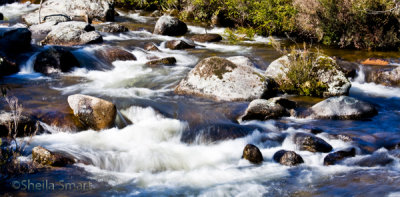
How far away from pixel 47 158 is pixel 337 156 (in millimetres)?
4974

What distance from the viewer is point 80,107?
324 inches

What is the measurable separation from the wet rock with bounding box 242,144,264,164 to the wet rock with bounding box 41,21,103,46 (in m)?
9.98

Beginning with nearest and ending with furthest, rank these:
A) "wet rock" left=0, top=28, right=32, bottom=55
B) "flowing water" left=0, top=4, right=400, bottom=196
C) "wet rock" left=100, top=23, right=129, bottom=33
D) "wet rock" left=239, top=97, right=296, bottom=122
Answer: "flowing water" left=0, top=4, right=400, bottom=196 < "wet rock" left=239, top=97, right=296, bottom=122 < "wet rock" left=0, top=28, right=32, bottom=55 < "wet rock" left=100, top=23, right=129, bottom=33

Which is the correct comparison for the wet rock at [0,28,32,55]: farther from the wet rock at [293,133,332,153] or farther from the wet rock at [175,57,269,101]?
the wet rock at [293,133,332,153]

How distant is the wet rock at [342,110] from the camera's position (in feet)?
29.0

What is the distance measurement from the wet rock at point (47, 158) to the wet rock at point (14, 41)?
25.0 ft

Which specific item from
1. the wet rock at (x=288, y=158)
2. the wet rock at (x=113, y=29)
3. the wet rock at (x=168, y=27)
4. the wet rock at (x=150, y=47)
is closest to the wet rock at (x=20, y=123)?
the wet rock at (x=288, y=158)

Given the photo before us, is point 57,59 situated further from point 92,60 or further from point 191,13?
point 191,13

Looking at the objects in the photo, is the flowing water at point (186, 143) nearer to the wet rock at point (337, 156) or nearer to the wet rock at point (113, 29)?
the wet rock at point (337, 156)

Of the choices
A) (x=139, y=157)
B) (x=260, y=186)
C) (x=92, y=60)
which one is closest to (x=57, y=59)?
(x=92, y=60)

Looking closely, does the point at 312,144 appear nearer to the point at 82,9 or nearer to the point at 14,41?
the point at 14,41

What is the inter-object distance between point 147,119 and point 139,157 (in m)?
1.79

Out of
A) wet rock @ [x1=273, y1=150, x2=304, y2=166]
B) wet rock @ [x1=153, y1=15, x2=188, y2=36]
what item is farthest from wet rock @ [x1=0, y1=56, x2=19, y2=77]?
wet rock @ [x1=273, y1=150, x2=304, y2=166]

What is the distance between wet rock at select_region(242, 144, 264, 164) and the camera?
22.8ft
